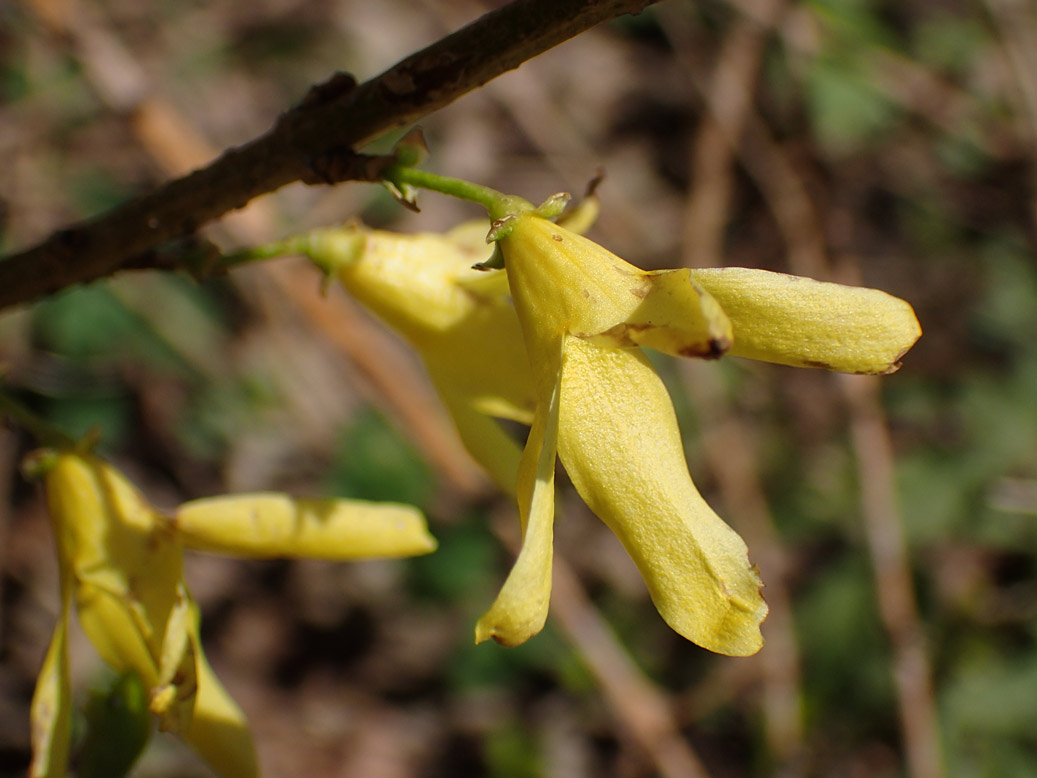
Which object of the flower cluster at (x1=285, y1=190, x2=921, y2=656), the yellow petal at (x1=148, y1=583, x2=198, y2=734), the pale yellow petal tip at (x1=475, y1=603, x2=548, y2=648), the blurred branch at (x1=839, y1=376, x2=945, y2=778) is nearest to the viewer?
the pale yellow petal tip at (x1=475, y1=603, x2=548, y2=648)

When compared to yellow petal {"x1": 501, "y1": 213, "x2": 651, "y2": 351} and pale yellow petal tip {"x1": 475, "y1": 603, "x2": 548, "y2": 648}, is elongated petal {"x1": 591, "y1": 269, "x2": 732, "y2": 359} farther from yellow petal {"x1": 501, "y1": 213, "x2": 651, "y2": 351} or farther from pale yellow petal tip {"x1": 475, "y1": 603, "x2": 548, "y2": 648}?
pale yellow petal tip {"x1": 475, "y1": 603, "x2": 548, "y2": 648}

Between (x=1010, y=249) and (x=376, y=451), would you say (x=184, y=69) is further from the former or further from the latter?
(x=1010, y=249)

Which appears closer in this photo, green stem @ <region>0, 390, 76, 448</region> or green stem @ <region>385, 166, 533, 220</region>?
green stem @ <region>385, 166, 533, 220</region>

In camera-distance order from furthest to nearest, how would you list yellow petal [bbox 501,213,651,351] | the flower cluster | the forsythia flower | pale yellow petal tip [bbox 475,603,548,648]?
the forsythia flower → yellow petal [bbox 501,213,651,351] → the flower cluster → pale yellow petal tip [bbox 475,603,548,648]

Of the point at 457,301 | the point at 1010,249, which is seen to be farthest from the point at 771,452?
the point at 457,301

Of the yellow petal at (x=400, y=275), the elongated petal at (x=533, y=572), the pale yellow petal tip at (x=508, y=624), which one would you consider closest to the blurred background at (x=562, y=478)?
the yellow petal at (x=400, y=275)

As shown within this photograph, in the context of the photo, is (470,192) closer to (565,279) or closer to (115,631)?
(565,279)

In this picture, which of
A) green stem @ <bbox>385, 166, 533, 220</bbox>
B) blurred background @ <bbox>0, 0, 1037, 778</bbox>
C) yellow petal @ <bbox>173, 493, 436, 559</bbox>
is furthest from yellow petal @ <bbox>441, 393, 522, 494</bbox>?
blurred background @ <bbox>0, 0, 1037, 778</bbox>

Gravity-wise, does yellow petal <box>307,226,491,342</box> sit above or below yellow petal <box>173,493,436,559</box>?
above

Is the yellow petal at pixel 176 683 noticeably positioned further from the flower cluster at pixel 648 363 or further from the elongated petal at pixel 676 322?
the elongated petal at pixel 676 322
